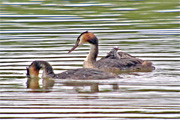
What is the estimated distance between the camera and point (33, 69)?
51.7 ft

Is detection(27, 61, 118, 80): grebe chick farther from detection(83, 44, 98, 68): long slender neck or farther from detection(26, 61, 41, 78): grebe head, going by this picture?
detection(83, 44, 98, 68): long slender neck

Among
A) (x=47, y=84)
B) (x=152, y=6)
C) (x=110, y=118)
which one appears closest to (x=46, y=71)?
(x=47, y=84)

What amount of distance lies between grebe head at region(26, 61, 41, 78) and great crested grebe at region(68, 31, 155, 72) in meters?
1.79

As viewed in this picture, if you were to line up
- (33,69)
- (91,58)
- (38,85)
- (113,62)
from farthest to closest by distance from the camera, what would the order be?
1. (91,58)
2. (113,62)
3. (33,69)
4. (38,85)

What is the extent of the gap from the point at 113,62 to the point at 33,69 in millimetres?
2718

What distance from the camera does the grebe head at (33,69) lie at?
1575 cm

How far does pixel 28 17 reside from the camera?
26.3m

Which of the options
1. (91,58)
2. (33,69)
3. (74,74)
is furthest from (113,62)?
(33,69)

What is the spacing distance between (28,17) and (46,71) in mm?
10880

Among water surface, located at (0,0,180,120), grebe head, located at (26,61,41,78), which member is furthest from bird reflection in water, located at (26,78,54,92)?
grebe head, located at (26,61,41,78)

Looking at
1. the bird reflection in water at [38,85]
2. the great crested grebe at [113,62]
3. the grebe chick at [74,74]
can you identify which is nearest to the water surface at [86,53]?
the bird reflection in water at [38,85]

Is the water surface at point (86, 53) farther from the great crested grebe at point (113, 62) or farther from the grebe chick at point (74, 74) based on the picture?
the great crested grebe at point (113, 62)

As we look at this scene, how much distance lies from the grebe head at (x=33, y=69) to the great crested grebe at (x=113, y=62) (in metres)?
1.79

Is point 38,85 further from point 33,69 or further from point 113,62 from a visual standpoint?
point 113,62
